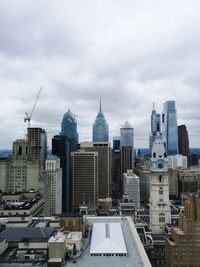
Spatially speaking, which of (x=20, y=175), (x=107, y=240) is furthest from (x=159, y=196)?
(x=20, y=175)

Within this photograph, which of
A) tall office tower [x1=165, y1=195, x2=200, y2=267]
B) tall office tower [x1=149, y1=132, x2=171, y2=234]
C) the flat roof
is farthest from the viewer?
tall office tower [x1=149, y1=132, x2=171, y2=234]

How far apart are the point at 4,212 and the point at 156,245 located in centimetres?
5409

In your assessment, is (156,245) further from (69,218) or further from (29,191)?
(29,191)

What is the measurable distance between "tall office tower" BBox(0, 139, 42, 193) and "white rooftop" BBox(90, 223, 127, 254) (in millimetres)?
86134

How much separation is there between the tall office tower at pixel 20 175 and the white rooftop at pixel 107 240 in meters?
86.1

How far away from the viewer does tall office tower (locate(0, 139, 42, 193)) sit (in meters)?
174

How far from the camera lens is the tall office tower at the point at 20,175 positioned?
174m

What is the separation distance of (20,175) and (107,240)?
108288 mm

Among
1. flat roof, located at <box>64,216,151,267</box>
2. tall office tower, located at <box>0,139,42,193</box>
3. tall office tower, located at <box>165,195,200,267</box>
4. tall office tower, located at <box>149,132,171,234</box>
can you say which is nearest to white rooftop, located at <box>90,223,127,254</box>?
flat roof, located at <box>64,216,151,267</box>

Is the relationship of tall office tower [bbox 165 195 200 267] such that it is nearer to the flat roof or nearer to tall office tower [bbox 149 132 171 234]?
the flat roof

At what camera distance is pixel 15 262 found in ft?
218

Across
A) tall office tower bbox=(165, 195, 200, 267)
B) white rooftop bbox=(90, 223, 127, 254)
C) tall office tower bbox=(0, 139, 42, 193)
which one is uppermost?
tall office tower bbox=(0, 139, 42, 193)

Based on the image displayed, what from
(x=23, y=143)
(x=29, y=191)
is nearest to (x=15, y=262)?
(x=29, y=191)

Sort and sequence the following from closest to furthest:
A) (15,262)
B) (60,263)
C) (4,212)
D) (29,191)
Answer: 1. (60,263)
2. (15,262)
3. (4,212)
4. (29,191)
